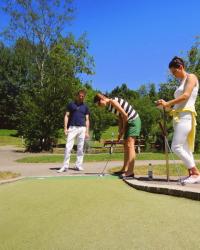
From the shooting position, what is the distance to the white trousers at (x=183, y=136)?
7430 millimetres

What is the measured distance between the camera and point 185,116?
7.47 meters

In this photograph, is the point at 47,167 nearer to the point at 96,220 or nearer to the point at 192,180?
the point at 192,180

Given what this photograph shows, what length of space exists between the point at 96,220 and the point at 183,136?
2.85 m

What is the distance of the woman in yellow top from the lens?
7.39 m

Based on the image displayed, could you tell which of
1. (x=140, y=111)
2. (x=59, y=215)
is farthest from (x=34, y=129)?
(x=59, y=215)

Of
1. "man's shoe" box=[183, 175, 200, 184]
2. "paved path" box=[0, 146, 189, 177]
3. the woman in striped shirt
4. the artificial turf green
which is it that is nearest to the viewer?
the artificial turf green

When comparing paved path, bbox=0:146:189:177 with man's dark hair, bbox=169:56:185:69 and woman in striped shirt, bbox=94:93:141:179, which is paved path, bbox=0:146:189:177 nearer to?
woman in striped shirt, bbox=94:93:141:179

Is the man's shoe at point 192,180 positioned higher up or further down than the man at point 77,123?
further down

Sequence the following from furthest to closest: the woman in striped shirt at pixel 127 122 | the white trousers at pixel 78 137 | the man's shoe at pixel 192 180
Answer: the white trousers at pixel 78 137, the woman in striped shirt at pixel 127 122, the man's shoe at pixel 192 180

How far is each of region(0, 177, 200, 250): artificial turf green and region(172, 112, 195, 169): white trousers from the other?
3.14 ft

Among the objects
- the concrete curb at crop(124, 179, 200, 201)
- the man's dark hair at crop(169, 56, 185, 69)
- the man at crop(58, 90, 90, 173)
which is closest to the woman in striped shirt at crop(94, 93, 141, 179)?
the concrete curb at crop(124, 179, 200, 201)

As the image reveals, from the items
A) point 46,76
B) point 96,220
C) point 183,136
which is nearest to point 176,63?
point 183,136

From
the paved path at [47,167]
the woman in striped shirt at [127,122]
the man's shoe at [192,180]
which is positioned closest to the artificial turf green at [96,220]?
the man's shoe at [192,180]

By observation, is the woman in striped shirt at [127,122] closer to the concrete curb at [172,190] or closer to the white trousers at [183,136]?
the concrete curb at [172,190]
